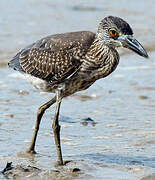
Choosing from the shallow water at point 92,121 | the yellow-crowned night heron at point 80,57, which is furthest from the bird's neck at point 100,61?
the shallow water at point 92,121

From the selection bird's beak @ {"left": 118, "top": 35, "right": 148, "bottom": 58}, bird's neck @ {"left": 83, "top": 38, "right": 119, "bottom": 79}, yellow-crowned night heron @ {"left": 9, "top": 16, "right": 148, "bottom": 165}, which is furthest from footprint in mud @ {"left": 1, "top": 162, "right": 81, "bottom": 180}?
bird's beak @ {"left": 118, "top": 35, "right": 148, "bottom": 58}

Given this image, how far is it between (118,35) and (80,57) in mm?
519

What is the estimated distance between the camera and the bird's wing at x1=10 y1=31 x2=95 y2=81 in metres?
7.38

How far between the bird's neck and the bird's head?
89 mm

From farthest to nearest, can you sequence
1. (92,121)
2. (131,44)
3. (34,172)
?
(92,121)
(131,44)
(34,172)

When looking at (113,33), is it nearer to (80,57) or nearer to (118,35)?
(118,35)

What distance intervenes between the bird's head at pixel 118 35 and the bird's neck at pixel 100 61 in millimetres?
89

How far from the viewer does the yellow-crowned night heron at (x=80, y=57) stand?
722 centimetres

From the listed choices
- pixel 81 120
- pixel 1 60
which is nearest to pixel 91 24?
pixel 1 60

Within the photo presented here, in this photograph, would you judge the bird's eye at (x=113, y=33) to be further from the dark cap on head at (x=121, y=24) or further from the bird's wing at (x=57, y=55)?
the bird's wing at (x=57, y=55)

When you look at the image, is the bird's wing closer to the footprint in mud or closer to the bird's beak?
the bird's beak

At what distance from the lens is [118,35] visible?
7.21m

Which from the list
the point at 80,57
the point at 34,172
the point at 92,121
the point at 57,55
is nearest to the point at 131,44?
the point at 80,57

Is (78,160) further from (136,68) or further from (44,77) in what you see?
(136,68)
